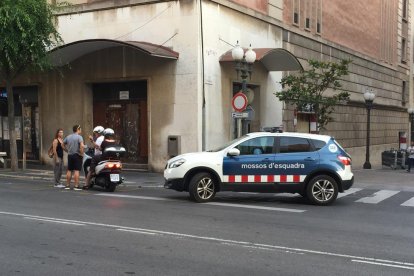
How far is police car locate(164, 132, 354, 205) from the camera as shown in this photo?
11633mm

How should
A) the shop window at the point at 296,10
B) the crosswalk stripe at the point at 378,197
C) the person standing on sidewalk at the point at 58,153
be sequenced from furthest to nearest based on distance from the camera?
the shop window at the point at 296,10 < the person standing on sidewalk at the point at 58,153 < the crosswalk stripe at the point at 378,197

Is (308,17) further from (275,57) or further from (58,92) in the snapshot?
(58,92)

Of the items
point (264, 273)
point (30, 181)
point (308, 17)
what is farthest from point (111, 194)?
point (308, 17)

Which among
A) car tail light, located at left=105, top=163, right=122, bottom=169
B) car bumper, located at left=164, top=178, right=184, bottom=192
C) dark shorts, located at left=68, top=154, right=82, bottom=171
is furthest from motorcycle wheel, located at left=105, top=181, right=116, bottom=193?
car bumper, located at left=164, top=178, right=184, bottom=192

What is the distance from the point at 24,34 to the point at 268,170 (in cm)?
1003

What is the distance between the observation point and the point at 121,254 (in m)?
6.59

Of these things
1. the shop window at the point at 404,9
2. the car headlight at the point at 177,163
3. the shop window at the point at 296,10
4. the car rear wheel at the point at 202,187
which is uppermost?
the shop window at the point at 404,9

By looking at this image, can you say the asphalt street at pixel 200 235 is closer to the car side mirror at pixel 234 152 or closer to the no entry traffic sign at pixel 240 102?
the car side mirror at pixel 234 152

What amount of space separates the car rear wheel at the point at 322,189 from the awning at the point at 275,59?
826 centimetres

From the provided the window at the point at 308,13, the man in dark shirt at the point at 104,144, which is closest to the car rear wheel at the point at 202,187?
the man in dark shirt at the point at 104,144

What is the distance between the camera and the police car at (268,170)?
11.6 meters

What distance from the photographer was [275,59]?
21.3 metres

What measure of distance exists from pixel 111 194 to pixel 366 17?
1112 inches

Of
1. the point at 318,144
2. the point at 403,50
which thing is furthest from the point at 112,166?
the point at 403,50
